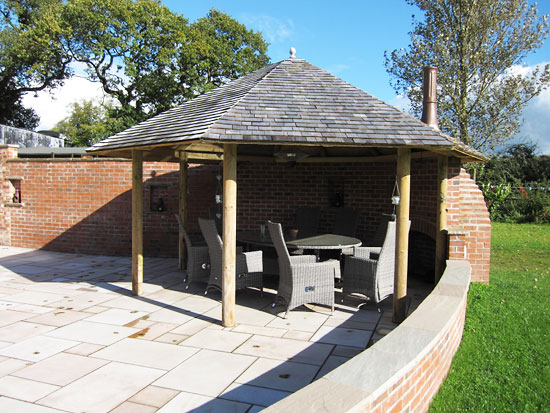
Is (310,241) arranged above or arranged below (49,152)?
below

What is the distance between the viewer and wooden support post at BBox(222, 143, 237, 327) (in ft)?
16.3

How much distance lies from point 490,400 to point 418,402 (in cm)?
80

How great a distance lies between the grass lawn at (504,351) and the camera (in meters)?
3.21

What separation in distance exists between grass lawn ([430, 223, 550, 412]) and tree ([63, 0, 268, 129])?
69.4 ft

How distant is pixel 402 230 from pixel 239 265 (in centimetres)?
233

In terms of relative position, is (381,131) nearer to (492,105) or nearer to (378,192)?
(378,192)

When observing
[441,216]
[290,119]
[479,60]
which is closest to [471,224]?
[441,216]

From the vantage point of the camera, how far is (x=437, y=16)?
15.9 meters

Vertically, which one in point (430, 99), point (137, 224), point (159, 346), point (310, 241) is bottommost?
point (159, 346)

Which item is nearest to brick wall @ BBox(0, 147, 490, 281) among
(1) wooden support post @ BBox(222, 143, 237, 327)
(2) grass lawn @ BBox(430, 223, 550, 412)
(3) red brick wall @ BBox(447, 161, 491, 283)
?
(3) red brick wall @ BBox(447, 161, 491, 283)

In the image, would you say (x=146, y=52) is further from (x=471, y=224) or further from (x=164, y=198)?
(x=471, y=224)

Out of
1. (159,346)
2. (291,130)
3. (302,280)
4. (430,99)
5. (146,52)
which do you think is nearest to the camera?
(159,346)

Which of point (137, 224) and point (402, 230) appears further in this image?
point (137, 224)

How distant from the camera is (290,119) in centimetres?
509
